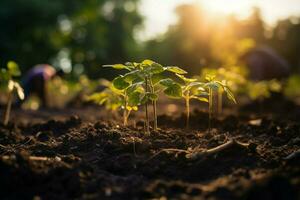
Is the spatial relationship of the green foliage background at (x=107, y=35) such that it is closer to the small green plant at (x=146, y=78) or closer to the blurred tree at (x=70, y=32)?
the blurred tree at (x=70, y=32)

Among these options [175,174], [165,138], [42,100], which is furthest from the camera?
[42,100]

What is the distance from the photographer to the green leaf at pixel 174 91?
398 cm

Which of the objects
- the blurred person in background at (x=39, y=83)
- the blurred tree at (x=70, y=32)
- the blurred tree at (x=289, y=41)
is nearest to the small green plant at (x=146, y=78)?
the blurred person in background at (x=39, y=83)

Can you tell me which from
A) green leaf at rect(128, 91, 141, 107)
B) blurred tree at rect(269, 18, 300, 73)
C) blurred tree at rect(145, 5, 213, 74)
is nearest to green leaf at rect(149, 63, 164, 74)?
green leaf at rect(128, 91, 141, 107)

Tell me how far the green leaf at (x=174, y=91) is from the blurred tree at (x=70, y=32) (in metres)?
20.1

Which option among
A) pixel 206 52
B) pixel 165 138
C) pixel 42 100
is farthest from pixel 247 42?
pixel 206 52

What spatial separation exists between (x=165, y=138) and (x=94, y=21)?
30.3 metres

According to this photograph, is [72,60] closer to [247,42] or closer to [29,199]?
[247,42]

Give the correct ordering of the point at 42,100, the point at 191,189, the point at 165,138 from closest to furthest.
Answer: the point at 191,189 → the point at 165,138 → the point at 42,100

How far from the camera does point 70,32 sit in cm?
3312

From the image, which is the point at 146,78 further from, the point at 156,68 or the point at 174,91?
the point at 174,91

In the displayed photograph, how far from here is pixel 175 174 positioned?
3236 millimetres

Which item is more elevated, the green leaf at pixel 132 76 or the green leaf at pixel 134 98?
the green leaf at pixel 132 76

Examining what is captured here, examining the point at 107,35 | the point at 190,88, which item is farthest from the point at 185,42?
the point at 190,88
